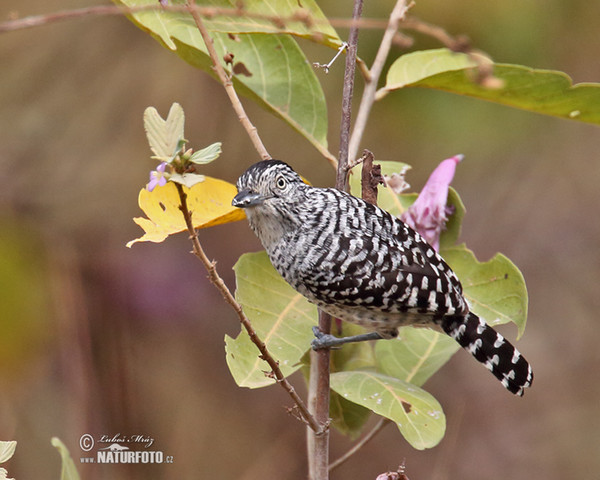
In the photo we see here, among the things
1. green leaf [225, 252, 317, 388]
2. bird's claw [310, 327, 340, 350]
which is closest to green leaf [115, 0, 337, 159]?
green leaf [225, 252, 317, 388]

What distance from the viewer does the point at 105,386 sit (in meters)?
3.86

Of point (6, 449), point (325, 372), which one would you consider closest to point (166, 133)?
point (6, 449)

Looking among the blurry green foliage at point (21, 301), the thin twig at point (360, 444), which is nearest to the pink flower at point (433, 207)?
the thin twig at point (360, 444)

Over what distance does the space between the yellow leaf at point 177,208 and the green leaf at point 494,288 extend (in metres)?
0.72

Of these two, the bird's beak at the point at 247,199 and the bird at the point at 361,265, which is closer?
the bird's beak at the point at 247,199

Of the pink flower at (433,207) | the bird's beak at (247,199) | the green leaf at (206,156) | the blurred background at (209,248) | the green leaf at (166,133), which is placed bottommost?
the blurred background at (209,248)

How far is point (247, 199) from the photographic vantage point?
7.01 feet

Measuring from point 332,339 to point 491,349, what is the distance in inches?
24.4

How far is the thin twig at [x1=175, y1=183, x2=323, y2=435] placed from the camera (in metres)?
1.46

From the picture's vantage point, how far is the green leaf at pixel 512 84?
2156 mm

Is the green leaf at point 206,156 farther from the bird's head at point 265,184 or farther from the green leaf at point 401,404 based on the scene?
the green leaf at point 401,404

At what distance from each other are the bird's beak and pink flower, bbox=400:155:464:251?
0.48 meters

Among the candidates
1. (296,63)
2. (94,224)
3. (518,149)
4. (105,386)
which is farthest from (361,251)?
(518,149)

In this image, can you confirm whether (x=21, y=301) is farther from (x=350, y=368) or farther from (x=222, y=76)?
(x=222, y=76)
